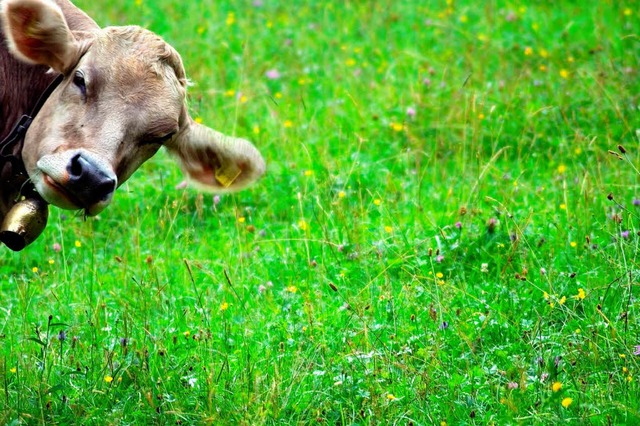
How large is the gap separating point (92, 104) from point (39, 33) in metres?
0.40

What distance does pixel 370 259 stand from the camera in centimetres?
569

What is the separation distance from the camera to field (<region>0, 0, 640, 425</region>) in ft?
14.4

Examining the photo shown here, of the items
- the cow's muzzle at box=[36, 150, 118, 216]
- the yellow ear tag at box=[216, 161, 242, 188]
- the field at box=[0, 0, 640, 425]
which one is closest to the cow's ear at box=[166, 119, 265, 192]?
the yellow ear tag at box=[216, 161, 242, 188]

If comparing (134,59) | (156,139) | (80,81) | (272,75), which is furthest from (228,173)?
(272,75)

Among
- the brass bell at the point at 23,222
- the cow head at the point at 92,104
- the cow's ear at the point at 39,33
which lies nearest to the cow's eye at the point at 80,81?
the cow head at the point at 92,104

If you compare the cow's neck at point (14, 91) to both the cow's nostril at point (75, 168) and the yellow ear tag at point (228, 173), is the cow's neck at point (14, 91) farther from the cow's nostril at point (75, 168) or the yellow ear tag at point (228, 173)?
the yellow ear tag at point (228, 173)

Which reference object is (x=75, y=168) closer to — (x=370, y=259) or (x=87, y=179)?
(x=87, y=179)

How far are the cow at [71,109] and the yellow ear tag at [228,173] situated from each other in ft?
1.42

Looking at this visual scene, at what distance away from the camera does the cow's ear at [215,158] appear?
4902 mm

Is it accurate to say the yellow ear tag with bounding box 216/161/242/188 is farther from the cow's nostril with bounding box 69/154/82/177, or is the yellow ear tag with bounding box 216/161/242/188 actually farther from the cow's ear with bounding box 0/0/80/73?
the cow's nostril with bounding box 69/154/82/177

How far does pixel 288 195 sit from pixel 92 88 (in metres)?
2.55

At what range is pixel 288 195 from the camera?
6691 millimetres

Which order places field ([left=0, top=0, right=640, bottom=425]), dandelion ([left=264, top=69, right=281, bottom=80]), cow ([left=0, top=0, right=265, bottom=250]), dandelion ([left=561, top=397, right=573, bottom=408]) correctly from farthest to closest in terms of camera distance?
1. dandelion ([left=264, top=69, right=281, bottom=80])
2. field ([left=0, top=0, right=640, bottom=425])
3. cow ([left=0, top=0, right=265, bottom=250])
4. dandelion ([left=561, top=397, right=573, bottom=408])

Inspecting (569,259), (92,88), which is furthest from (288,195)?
(92,88)
